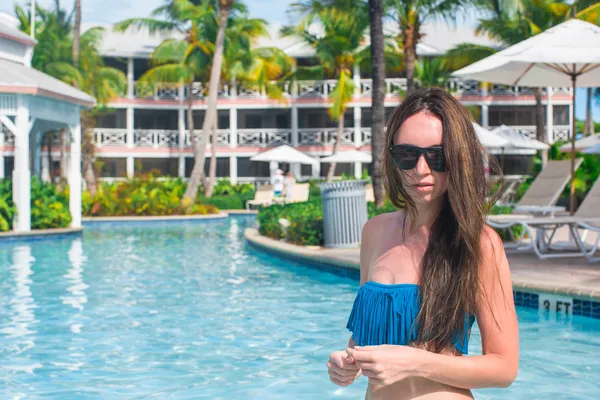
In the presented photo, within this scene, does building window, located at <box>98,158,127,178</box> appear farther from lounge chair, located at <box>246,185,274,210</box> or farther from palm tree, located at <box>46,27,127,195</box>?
lounge chair, located at <box>246,185,274,210</box>

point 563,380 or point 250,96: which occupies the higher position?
point 250,96

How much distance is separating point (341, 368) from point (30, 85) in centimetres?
1617

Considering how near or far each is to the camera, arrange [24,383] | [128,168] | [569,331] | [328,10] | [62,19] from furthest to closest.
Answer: [128,168]
[62,19]
[328,10]
[569,331]
[24,383]

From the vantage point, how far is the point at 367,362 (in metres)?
1.56

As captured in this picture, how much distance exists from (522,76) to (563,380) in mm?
7343

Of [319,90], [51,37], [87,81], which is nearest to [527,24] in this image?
[319,90]

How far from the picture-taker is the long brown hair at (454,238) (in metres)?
1.68

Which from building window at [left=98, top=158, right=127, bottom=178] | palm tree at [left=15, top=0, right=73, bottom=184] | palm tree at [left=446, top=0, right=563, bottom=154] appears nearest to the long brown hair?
palm tree at [left=15, top=0, right=73, bottom=184]

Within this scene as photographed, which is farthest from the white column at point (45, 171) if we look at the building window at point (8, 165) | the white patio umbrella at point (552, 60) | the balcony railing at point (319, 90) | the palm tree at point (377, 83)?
the white patio umbrella at point (552, 60)

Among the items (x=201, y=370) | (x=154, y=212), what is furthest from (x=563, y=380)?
(x=154, y=212)

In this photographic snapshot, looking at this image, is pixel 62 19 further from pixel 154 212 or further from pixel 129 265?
pixel 129 265

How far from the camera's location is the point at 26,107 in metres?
17.0

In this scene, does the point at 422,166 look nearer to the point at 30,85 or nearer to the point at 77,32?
the point at 30,85

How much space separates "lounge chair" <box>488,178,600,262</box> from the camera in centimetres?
936
